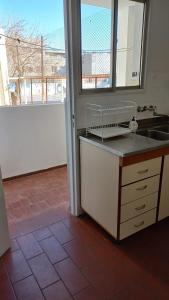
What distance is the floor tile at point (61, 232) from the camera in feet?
6.27

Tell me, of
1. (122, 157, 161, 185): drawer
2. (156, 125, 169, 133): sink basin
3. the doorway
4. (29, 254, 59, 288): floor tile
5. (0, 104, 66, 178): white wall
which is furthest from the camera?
(0, 104, 66, 178): white wall

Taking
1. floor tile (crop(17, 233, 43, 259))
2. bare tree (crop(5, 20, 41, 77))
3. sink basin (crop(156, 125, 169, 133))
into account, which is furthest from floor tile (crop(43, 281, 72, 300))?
bare tree (crop(5, 20, 41, 77))

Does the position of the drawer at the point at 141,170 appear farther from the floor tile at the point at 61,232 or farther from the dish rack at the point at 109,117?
the floor tile at the point at 61,232

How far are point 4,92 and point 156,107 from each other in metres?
1.99

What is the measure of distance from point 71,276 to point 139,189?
0.83m

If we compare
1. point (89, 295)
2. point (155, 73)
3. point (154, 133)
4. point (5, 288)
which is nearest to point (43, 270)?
point (5, 288)

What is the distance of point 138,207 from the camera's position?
1804 mm

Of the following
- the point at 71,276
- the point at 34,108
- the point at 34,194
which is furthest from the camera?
the point at 34,108

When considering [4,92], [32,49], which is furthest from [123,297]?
[32,49]

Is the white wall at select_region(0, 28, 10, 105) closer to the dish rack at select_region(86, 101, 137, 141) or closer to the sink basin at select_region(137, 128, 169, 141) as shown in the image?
the dish rack at select_region(86, 101, 137, 141)

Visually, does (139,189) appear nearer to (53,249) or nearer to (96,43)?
(53,249)

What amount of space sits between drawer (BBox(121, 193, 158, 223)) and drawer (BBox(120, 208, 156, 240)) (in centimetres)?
4

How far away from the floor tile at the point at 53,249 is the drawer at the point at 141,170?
2.58ft

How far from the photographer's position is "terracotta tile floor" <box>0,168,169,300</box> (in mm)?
1436
